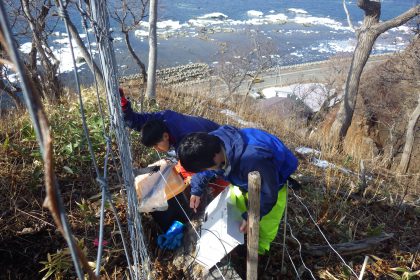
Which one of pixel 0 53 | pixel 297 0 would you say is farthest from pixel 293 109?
pixel 297 0

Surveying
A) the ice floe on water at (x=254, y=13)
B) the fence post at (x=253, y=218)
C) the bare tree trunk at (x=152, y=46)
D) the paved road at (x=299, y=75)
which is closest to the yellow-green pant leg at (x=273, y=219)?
the fence post at (x=253, y=218)

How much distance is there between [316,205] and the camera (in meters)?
3.52

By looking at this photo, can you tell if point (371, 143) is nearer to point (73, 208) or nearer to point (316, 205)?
point (316, 205)

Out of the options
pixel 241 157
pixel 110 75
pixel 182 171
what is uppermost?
pixel 110 75

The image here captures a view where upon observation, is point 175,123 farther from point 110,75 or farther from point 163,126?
point 110,75

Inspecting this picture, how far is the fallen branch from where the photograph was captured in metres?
2.93

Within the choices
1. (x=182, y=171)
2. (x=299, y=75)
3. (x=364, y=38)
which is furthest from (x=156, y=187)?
(x=299, y=75)

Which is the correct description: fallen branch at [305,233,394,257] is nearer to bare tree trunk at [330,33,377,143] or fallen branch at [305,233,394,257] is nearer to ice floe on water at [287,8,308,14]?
bare tree trunk at [330,33,377,143]

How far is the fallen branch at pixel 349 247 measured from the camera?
2928 millimetres

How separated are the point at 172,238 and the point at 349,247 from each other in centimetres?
155

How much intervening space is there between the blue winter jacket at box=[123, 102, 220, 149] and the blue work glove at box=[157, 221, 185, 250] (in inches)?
26.2

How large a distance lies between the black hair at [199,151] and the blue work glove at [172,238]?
0.82 meters

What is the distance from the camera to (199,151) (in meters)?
1.98

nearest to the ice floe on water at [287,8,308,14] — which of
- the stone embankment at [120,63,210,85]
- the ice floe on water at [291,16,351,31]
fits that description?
the ice floe on water at [291,16,351,31]
